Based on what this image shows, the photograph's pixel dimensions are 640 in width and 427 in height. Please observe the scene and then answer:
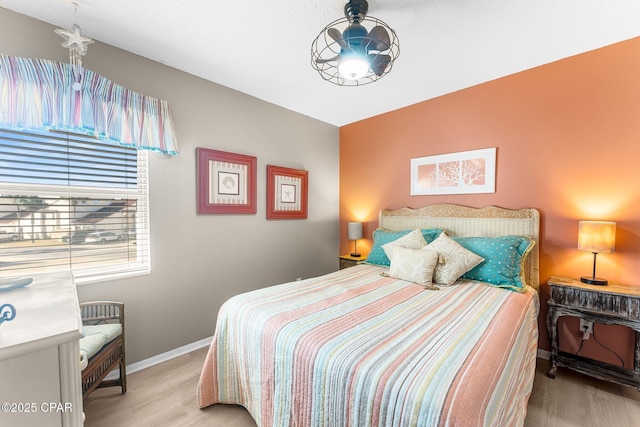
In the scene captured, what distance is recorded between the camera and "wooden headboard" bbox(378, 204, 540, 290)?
2418 mm

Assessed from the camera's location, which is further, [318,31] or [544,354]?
[544,354]

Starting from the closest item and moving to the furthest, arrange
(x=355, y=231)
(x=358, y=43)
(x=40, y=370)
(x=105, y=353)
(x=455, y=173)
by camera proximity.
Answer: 1. (x=40, y=370)
2. (x=358, y=43)
3. (x=105, y=353)
4. (x=455, y=173)
5. (x=355, y=231)

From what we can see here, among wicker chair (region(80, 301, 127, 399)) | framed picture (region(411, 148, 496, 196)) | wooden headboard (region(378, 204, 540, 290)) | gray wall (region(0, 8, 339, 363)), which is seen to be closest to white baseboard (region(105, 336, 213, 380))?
gray wall (region(0, 8, 339, 363))

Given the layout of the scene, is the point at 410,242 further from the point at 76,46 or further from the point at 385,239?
the point at 76,46

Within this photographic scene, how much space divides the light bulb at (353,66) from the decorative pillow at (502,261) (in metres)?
1.82

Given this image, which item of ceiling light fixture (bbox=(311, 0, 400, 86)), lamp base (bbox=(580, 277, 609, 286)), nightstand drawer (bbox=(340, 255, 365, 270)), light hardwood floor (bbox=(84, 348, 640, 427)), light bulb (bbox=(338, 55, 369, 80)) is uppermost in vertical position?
ceiling light fixture (bbox=(311, 0, 400, 86))

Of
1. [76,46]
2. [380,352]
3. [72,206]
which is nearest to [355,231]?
[380,352]

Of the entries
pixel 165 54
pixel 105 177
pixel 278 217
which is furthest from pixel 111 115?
pixel 278 217

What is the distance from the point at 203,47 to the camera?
2.11 meters

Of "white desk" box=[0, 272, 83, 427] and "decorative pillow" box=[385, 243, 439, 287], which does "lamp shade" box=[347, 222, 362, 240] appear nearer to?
"decorative pillow" box=[385, 243, 439, 287]

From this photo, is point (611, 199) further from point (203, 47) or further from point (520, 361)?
point (203, 47)

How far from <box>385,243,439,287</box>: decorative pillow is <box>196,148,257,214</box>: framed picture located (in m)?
1.64

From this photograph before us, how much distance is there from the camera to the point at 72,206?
6.40ft

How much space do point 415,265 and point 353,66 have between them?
1627mm
